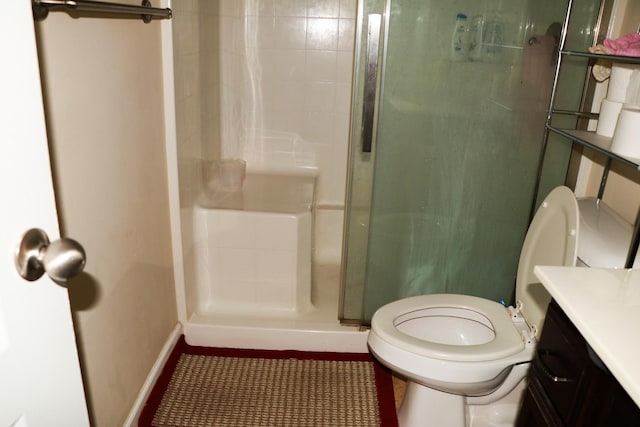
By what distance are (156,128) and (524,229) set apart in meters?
1.47

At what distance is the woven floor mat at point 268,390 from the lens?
1811 mm

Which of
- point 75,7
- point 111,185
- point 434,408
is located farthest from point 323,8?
point 434,408

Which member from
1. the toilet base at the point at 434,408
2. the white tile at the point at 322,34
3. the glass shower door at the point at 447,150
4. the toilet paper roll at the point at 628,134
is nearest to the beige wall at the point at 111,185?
the glass shower door at the point at 447,150

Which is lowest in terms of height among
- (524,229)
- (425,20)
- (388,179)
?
(524,229)

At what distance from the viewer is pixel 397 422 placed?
1817 millimetres

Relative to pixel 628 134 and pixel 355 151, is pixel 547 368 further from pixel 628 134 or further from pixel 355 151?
pixel 355 151

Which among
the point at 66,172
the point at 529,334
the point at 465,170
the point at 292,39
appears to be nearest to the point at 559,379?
the point at 529,334

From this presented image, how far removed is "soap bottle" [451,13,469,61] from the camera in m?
1.73

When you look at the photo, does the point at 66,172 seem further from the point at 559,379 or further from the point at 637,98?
the point at 637,98

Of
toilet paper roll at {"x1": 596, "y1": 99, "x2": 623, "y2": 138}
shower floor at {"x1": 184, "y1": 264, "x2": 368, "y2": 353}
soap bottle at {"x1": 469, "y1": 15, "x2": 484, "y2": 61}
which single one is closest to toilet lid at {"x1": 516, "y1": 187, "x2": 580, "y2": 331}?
toilet paper roll at {"x1": 596, "y1": 99, "x2": 623, "y2": 138}

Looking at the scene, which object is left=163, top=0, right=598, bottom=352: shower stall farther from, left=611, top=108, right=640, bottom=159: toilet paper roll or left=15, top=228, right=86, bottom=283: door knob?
left=15, top=228, right=86, bottom=283: door knob

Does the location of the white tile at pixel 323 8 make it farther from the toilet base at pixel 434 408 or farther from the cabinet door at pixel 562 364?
the cabinet door at pixel 562 364

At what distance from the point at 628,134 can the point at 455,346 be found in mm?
761

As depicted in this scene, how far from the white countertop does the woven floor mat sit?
1025mm
